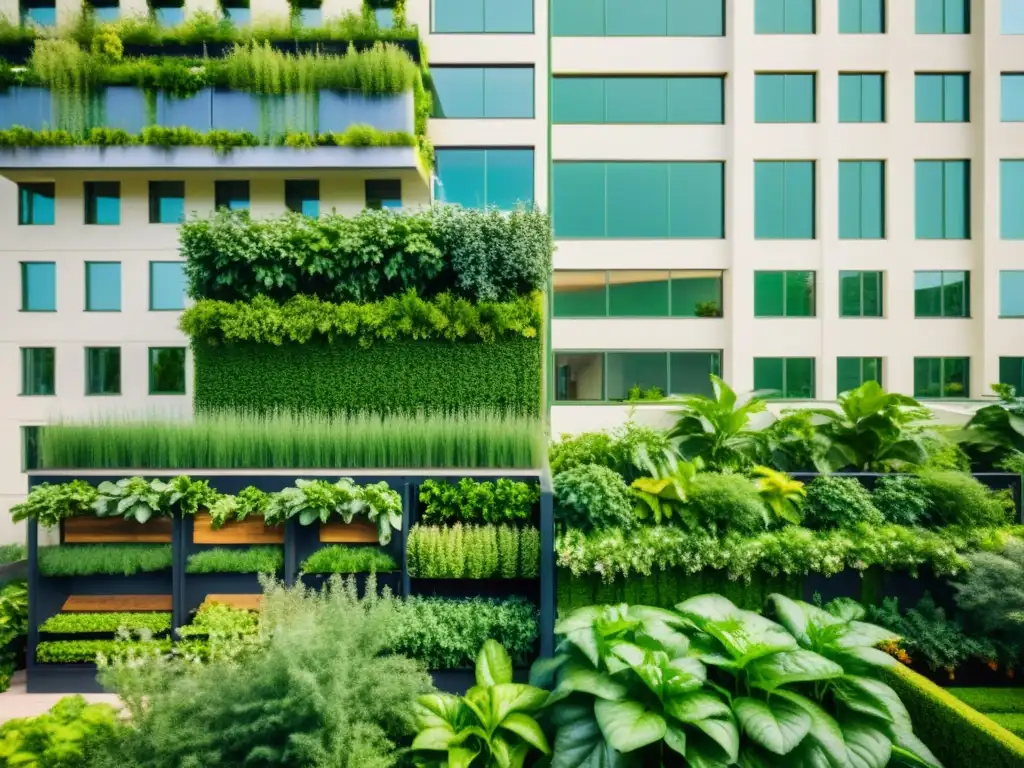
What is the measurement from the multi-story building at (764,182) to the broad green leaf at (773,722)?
10.5 metres

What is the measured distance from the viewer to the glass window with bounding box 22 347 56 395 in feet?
42.5

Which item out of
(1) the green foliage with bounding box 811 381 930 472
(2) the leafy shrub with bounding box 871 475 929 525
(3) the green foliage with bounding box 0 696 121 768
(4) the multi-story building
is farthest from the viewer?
(4) the multi-story building

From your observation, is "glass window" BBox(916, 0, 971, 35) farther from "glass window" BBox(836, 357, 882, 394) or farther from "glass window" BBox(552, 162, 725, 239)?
"glass window" BBox(836, 357, 882, 394)

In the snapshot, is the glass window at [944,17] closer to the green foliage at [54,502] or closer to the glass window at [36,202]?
the green foliage at [54,502]

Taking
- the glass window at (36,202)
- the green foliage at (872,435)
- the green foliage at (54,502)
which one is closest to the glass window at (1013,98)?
the green foliage at (872,435)

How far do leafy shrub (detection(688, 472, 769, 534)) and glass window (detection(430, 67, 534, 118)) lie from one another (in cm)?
1126

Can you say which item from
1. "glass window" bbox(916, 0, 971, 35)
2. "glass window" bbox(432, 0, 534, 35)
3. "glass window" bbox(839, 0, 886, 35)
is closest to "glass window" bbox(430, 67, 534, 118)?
"glass window" bbox(432, 0, 534, 35)

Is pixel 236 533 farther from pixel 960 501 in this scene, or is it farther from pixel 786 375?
pixel 786 375

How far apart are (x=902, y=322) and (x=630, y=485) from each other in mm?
12323

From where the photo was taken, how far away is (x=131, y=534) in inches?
259

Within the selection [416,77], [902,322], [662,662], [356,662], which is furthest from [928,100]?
[356,662]

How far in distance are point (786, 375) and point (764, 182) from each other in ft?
16.2

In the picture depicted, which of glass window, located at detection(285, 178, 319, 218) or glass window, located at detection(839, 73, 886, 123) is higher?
glass window, located at detection(839, 73, 886, 123)

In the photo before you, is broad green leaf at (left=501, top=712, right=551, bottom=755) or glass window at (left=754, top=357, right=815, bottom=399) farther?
glass window at (left=754, top=357, right=815, bottom=399)
